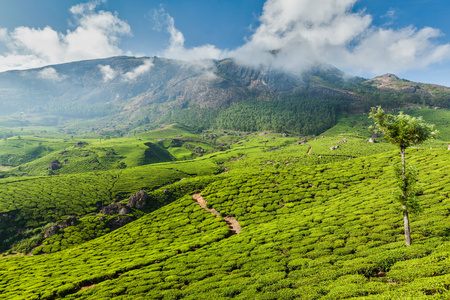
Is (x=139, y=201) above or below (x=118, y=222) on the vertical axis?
above

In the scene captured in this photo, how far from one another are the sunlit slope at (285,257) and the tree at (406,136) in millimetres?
1895

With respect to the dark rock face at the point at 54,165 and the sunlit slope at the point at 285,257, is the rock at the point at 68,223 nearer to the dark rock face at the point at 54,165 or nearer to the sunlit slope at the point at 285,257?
the sunlit slope at the point at 285,257

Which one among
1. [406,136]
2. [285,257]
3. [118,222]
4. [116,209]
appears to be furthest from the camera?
[116,209]

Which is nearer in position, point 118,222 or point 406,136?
point 406,136

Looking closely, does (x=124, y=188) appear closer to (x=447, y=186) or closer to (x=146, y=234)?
(x=146, y=234)

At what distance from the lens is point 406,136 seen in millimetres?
21984

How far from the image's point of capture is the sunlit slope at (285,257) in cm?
2016

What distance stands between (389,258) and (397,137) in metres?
15.0

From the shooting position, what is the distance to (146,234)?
224ft

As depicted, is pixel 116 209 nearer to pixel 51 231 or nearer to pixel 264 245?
pixel 51 231

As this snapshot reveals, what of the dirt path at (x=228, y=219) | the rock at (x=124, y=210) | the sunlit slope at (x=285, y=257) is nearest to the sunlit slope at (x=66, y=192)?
the rock at (x=124, y=210)

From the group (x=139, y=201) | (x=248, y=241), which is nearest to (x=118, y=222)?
(x=139, y=201)

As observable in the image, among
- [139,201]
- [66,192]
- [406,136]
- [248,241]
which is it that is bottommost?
[139,201]

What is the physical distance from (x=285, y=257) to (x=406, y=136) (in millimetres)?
25089
